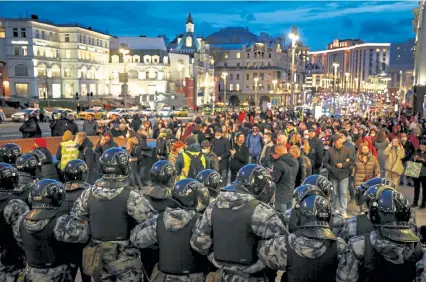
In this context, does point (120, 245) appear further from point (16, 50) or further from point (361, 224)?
point (16, 50)

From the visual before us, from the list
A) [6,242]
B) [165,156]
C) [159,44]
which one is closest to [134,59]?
[159,44]

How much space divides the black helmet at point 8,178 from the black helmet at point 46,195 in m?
0.84

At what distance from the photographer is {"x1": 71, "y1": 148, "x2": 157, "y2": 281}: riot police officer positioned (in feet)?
15.3

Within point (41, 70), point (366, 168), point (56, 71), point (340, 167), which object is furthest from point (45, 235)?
point (56, 71)

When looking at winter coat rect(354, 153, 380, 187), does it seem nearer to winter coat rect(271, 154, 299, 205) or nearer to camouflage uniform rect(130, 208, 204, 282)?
winter coat rect(271, 154, 299, 205)

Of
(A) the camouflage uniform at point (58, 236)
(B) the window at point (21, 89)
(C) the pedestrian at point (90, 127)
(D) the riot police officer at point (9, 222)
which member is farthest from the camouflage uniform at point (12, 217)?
(B) the window at point (21, 89)

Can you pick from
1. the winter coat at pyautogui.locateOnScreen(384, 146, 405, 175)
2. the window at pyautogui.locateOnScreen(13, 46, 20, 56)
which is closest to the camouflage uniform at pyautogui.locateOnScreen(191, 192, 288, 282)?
the winter coat at pyautogui.locateOnScreen(384, 146, 405, 175)

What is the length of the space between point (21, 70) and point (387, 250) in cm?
6843

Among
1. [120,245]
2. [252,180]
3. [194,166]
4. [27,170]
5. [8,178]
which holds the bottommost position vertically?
[120,245]

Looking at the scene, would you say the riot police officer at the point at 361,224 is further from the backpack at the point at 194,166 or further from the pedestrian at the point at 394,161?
the pedestrian at the point at 394,161

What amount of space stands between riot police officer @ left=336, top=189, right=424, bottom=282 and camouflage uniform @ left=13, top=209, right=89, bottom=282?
2.72 metres

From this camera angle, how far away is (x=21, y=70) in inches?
2522

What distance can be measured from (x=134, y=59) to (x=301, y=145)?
237 ft

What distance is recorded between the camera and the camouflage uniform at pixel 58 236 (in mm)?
4512
